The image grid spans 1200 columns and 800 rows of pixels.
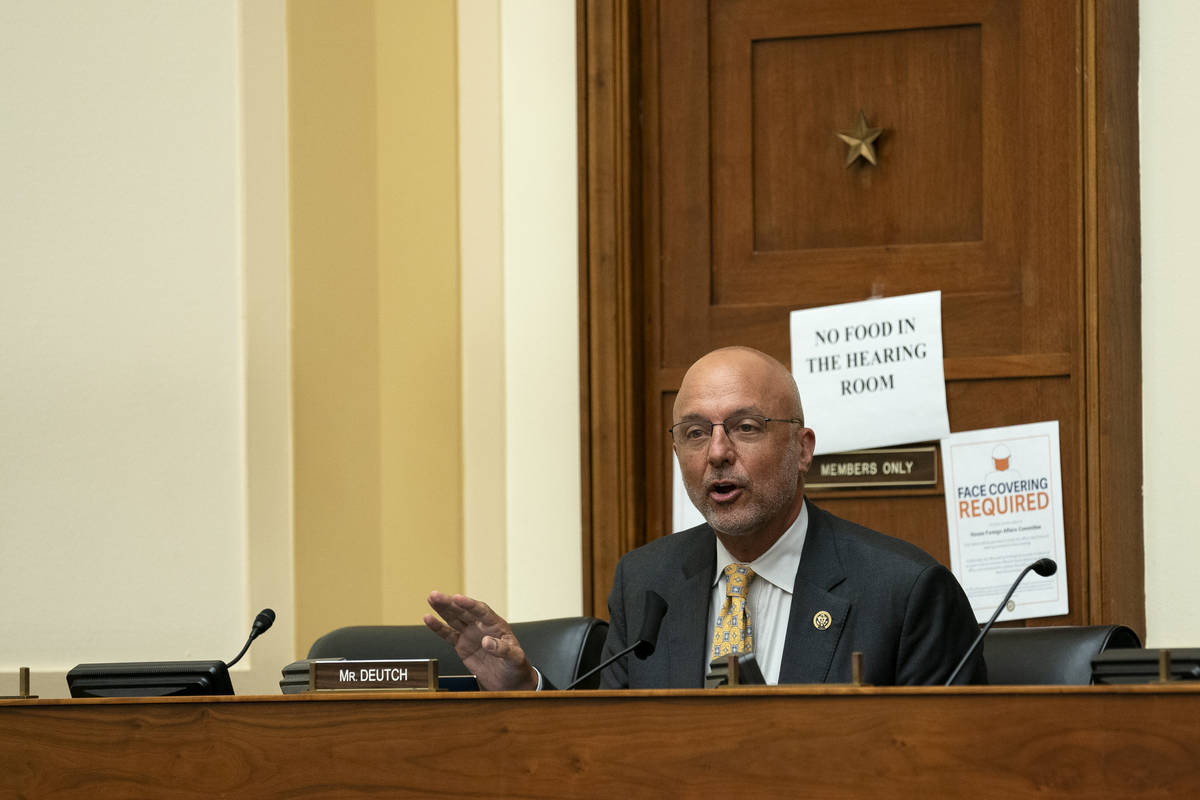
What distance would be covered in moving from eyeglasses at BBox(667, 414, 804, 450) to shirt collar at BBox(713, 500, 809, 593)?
0.56ft

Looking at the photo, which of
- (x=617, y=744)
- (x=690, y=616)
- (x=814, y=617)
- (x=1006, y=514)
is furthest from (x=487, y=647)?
(x=1006, y=514)

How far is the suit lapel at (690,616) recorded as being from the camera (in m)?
2.53

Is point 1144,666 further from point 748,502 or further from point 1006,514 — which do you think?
point 1006,514

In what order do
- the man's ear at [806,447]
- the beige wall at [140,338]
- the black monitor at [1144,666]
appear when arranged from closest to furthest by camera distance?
1. the black monitor at [1144,666]
2. the man's ear at [806,447]
3. the beige wall at [140,338]

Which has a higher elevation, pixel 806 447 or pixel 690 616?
pixel 806 447

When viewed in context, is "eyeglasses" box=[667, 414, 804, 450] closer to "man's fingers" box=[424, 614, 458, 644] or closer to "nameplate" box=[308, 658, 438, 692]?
"man's fingers" box=[424, 614, 458, 644]

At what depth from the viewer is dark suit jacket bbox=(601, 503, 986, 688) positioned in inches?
94.5

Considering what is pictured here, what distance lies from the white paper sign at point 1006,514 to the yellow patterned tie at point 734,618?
0.94 m

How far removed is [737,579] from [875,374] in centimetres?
103

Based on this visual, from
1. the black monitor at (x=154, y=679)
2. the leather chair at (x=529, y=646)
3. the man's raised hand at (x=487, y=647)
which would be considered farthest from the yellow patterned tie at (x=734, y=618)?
the black monitor at (x=154, y=679)

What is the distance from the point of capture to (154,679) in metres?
2.01

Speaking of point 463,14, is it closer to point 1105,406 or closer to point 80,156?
point 80,156

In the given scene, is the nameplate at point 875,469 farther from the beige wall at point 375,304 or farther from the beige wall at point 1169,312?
the beige wall at point 375,304

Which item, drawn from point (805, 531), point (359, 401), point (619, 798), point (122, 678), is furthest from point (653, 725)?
point (359, 401)
